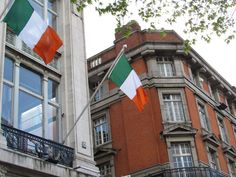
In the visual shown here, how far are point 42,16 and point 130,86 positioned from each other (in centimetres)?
477

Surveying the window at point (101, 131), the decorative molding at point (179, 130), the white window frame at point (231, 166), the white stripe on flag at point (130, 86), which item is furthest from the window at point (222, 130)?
the white stripe on flag at point (130, 86)

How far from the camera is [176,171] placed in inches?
1025

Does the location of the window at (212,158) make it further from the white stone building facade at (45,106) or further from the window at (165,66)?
the white stone building facade at (45,106)

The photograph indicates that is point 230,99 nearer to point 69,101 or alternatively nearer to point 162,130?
point 162,130

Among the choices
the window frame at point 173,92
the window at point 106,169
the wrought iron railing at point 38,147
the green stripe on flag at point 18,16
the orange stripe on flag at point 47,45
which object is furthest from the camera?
the window at point 106,169

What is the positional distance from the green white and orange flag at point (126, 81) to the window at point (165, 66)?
13.9m

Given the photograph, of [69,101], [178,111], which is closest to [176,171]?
[178,111]

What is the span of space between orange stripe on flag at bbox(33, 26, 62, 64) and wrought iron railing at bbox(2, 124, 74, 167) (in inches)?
96.7

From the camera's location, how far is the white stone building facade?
539 inches

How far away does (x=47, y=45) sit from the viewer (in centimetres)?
1357

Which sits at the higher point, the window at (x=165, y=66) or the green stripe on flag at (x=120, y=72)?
the window at (x=165, y=66)

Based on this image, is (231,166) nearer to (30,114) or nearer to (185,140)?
(185,140)

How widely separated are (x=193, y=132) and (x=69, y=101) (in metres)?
13.1

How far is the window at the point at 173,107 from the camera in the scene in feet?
94.7
